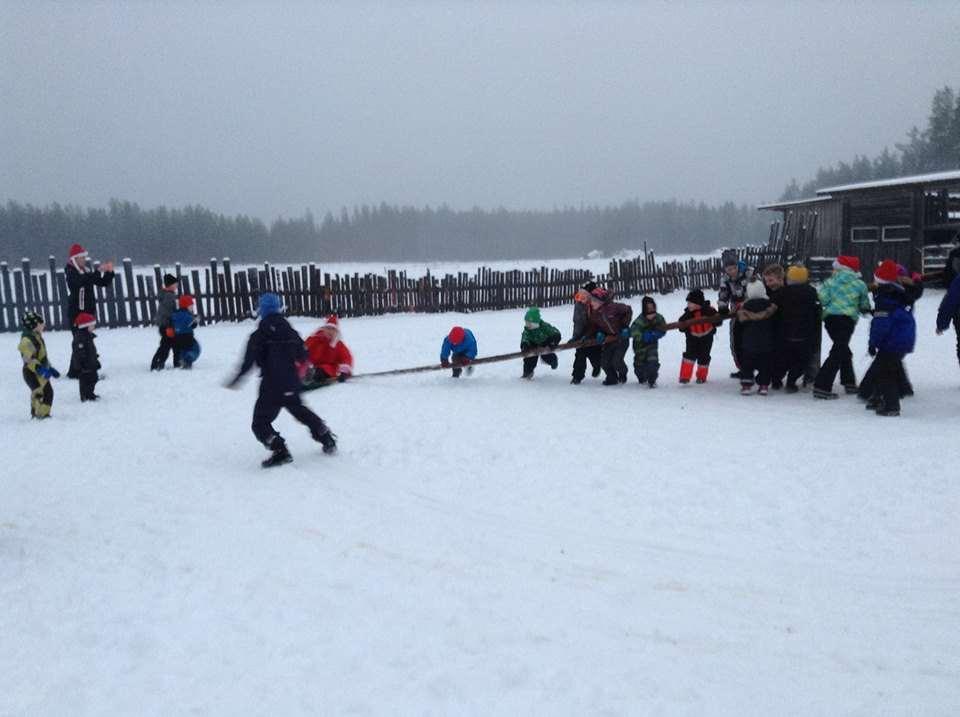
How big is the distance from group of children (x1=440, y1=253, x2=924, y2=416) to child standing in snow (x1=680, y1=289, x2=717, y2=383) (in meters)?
0.01

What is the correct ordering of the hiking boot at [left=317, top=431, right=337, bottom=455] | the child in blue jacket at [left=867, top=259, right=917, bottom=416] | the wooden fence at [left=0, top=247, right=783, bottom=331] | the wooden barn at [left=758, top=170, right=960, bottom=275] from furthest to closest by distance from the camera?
the wooden barn at [left=758, top=170, right=960, bottom=275] → the wooden fence at [left=0, top=247, right=783, bottom=331] → the child in blue jacket at [left=867, top=259, right=917, bottom=416] → the hiking boot at [left=317, top=431, right=337, bottom=455]

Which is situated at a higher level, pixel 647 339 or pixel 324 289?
pixel 324 289

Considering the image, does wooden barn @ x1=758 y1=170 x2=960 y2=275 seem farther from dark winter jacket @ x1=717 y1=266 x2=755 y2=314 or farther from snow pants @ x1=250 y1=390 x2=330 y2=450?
snow pants @ x1=250 y1=390 x2=330 y2=450

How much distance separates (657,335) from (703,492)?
4.25 m

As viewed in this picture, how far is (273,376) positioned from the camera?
21.0 ft

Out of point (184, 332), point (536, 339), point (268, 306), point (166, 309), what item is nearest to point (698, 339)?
point (536, 339)

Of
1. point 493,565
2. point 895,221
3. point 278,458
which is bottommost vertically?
point 493,565

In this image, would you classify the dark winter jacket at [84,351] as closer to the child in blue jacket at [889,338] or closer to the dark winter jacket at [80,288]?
the dark winter jacket at [80,288]

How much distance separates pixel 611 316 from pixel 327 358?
4.25 m

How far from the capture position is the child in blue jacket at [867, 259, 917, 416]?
7.57 meters

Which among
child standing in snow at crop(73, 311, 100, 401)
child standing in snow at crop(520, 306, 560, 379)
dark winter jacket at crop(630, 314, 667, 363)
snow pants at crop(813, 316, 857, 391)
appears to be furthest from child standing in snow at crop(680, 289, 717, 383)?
child standing in snow at crop(73, 311, 100, 401)

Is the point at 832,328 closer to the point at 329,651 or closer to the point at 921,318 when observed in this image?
the point at 329,651

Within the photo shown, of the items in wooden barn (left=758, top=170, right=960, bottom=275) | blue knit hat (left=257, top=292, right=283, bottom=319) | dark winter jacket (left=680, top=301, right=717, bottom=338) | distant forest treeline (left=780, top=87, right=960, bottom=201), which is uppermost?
distant forest treeline (left=780, top=87, right=960, bottom=201)

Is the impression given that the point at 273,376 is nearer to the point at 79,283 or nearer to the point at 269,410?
the point at 269,410
